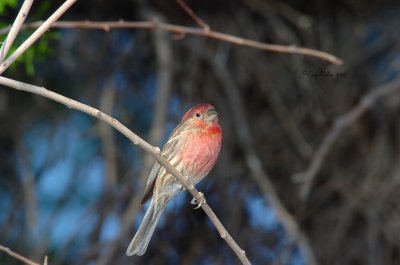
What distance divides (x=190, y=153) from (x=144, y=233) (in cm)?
63

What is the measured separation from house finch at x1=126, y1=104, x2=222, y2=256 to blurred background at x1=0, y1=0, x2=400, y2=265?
1.16 m

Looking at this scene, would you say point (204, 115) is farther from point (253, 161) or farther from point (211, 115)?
point (253, 161)

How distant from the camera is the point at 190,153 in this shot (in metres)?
4.70

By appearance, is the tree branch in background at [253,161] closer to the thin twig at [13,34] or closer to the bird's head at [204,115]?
the bird's head at [204,115]

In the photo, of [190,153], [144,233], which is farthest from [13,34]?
[190,153]

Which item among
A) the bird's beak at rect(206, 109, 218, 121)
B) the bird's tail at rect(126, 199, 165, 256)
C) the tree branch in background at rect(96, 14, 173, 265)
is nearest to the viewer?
the bird's tail at rect(126, 199, 165, 256)

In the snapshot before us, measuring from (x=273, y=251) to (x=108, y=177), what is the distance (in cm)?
147

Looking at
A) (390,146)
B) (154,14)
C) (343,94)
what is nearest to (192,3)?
(154,14)

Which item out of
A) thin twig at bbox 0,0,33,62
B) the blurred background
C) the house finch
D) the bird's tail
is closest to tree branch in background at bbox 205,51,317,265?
the blurred background

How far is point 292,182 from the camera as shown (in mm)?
6492

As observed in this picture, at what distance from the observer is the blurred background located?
20.1ft

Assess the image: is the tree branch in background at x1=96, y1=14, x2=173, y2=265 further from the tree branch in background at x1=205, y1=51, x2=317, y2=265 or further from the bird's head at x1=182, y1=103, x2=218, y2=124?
the bird's head at x1=182, y1=103, x2=218, y2=124

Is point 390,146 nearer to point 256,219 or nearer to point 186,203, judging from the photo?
point 256,219

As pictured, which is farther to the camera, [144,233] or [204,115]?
[204,115]
